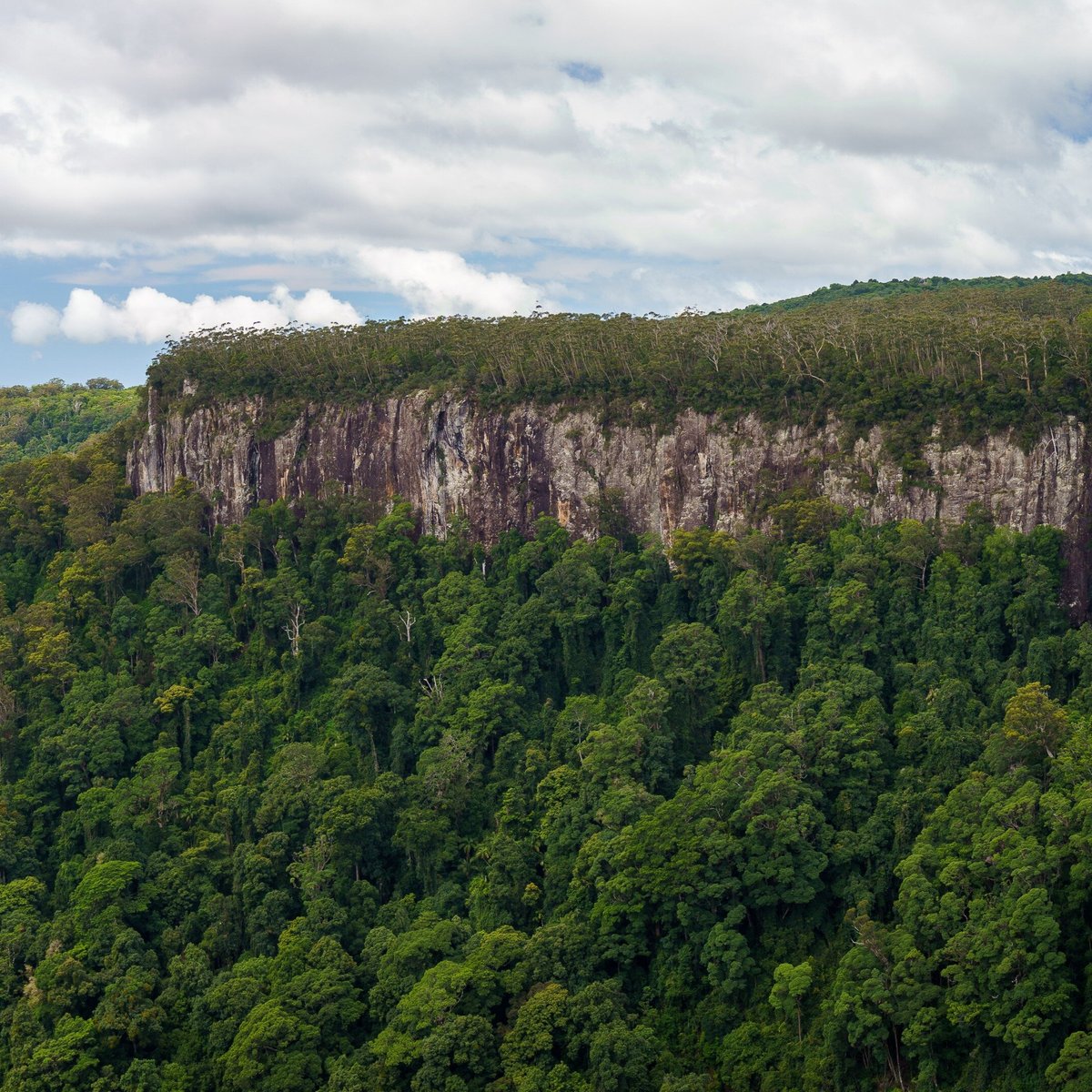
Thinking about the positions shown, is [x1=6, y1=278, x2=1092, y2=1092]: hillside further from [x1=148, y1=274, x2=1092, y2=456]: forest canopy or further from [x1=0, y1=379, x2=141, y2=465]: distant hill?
[x1=0, y1=379, x2=141, y2=465]: distant hill

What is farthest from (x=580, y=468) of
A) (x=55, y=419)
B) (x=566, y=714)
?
(x=55, y=419)

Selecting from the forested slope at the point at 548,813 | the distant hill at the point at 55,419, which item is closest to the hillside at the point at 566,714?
the forested slope at the point at 548,813

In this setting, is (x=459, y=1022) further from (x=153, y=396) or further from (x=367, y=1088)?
(x=153, y=396)

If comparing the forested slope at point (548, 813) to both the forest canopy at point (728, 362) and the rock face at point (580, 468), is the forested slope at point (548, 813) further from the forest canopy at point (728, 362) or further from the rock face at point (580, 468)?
the forest canopy at point (728, 362)

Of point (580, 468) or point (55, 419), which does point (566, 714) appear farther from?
point (55, 419)

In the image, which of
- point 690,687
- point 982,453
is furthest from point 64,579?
point 982,453

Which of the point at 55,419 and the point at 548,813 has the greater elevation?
the point at 55,419

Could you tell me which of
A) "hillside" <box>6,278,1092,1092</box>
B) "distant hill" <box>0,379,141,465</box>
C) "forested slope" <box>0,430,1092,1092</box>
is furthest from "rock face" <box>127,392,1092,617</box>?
"distant hill" <box>0,379,141,465</box>
